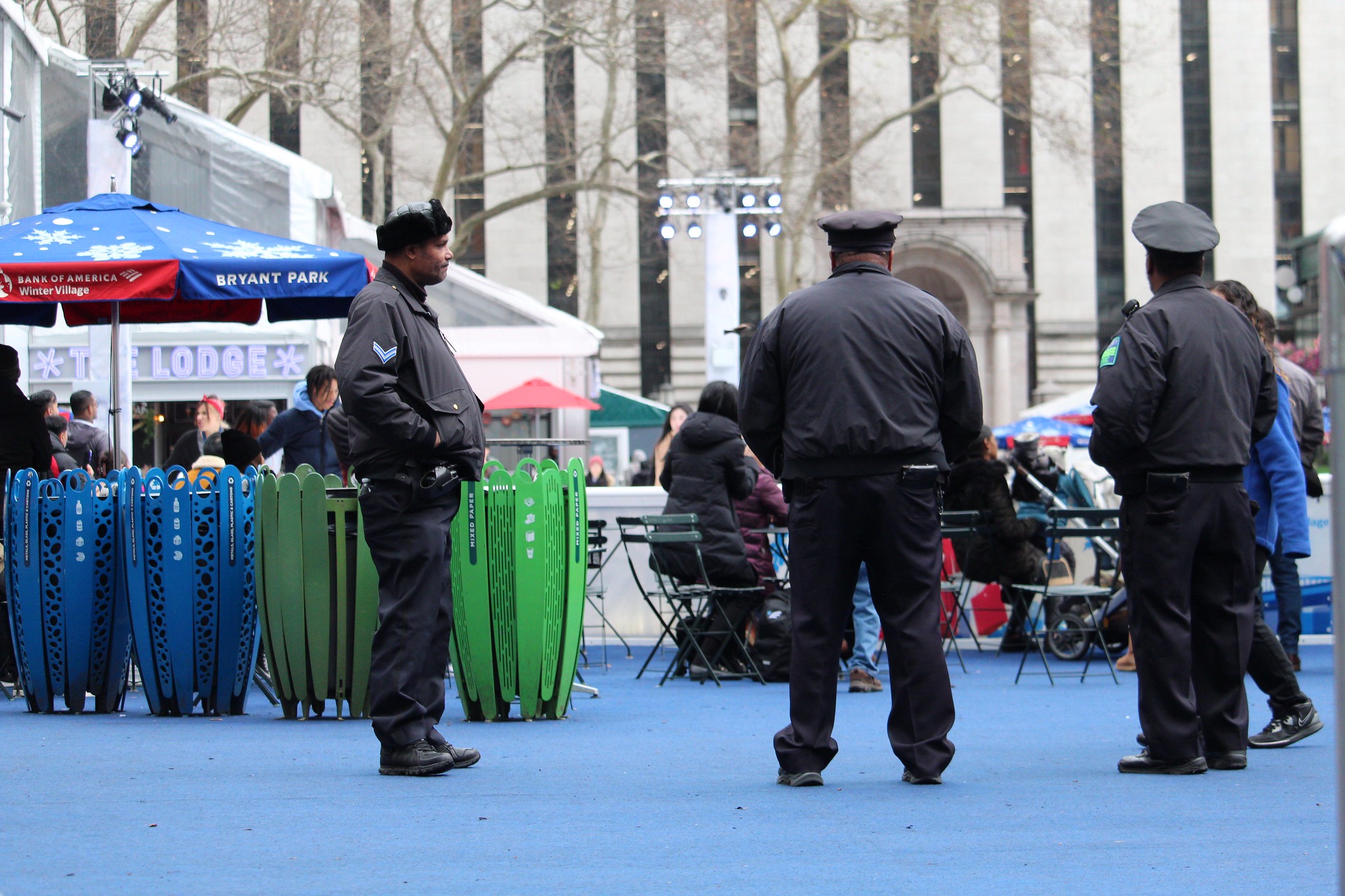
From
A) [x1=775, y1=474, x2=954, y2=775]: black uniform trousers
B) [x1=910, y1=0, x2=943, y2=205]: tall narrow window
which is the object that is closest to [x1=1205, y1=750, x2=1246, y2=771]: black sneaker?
[x1=775, y1=474, x2=954, y2=775]: black uniform trousers

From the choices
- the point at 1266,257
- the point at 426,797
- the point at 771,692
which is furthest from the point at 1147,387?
the point at 1266,257

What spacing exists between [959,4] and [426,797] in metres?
28.1

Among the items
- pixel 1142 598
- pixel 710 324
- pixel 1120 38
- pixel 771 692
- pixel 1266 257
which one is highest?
pixel 1120 38

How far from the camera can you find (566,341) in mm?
25141

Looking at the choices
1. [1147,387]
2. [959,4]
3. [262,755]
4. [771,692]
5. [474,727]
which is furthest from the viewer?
[959,4]

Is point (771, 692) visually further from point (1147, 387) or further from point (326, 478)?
point (1147, 387)

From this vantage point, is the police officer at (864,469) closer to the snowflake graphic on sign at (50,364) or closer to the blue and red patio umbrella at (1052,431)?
the snowflake graphic on sign at (50,364)

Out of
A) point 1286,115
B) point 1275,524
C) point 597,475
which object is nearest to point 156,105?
point 597,475

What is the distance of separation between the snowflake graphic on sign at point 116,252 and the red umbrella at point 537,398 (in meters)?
14.4

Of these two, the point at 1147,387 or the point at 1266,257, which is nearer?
the point at 1147,387

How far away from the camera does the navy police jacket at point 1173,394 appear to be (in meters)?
5.53

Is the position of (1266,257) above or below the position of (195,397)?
above

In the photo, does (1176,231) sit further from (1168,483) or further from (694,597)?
(694,597)

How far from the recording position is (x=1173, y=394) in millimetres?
5586
